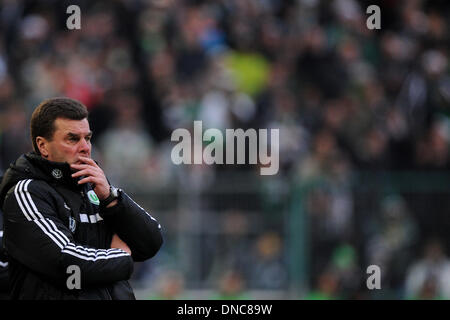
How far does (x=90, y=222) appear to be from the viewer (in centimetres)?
461

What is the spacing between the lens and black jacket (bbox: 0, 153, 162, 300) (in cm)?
434

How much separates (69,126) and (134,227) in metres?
0.59

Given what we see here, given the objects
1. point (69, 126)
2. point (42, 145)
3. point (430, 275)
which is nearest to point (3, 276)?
point (42, 145)

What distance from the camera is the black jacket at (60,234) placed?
434 centimetres

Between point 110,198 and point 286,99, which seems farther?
point 286,99

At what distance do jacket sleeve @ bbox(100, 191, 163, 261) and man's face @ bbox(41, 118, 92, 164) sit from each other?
0.29 m

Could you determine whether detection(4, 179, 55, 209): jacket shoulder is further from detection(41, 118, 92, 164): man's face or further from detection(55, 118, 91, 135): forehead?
detection(55, 118, 91, 135): forehead

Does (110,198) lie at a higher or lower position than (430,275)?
higher

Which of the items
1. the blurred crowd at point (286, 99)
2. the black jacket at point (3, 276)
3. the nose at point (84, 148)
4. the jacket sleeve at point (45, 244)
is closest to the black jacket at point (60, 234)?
the jacket sleeve at point (45, 244)

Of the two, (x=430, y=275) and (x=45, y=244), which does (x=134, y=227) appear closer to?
(x=45, y=244)

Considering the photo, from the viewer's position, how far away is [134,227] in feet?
15.2

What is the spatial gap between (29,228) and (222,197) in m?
6.76
